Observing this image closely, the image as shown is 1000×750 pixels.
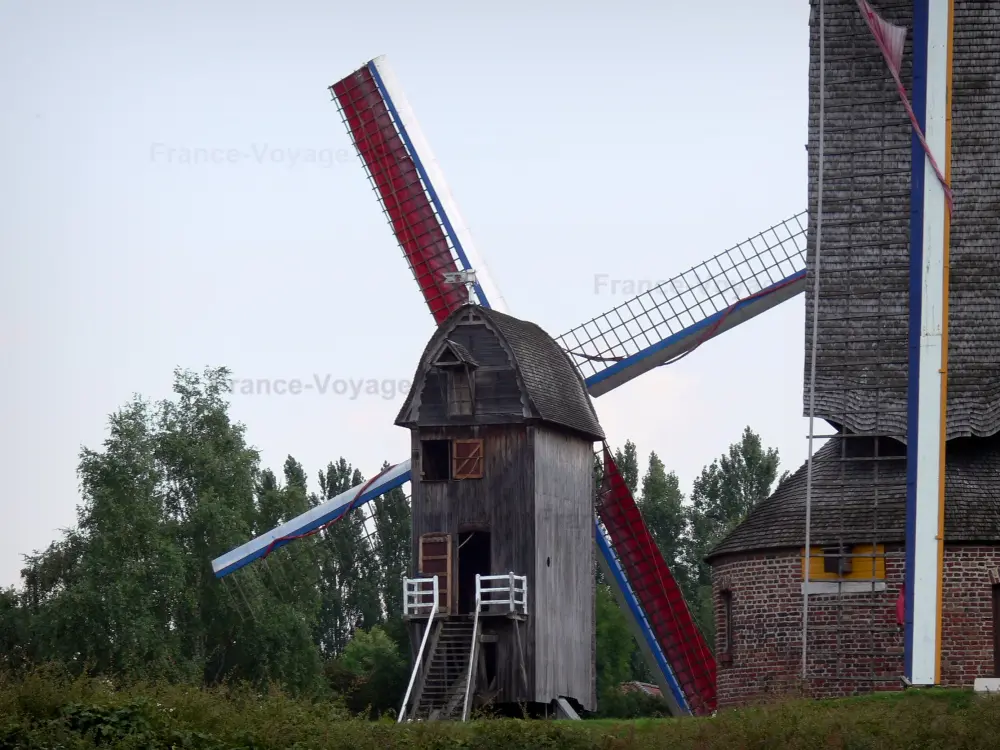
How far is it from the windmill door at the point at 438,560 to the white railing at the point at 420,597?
0.17 meters

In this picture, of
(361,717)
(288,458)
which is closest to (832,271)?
(361,717)

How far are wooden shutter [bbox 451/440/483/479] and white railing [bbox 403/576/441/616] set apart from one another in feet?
7.13

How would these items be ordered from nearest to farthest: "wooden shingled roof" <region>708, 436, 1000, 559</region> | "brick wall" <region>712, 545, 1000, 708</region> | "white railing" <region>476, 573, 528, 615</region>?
"brick wall" <region>712, 545, 1000, 708</region> → "white railing" <region>476, 573, 528, 615</region> → "wooden shingled roof" <region>708, 436, 1000, 559</region>

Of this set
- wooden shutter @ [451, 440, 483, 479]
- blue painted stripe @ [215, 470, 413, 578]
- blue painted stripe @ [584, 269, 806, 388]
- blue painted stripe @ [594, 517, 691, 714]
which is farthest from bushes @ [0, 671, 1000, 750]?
blue painted stripe @ [584, 269, 806, 388]

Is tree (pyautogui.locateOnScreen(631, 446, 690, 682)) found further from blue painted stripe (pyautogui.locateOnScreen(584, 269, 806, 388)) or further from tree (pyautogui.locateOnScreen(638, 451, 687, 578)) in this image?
blue painted stripe (pyautogui.locateOnScreen(584, 269, 806, 388))

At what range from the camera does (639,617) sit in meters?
45.1

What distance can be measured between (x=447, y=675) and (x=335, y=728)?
8520 millimetres

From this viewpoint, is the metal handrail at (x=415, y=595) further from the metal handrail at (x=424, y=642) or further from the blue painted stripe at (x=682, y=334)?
the blue painted stripe at (x=682, y=334)

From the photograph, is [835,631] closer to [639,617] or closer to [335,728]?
[639,617]

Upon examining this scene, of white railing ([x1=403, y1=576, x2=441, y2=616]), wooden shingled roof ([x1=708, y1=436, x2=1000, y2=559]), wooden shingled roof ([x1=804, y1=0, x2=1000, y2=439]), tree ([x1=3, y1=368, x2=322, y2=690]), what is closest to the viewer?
wooden shingled roof ([x1=708, y1=436, x2=1000, y2=559])

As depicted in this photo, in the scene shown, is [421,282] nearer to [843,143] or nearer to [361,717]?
[843,143]

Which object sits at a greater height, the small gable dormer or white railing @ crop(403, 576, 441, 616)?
the small gable dormer

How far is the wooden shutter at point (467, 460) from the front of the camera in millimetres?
40656

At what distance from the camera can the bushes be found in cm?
2922
